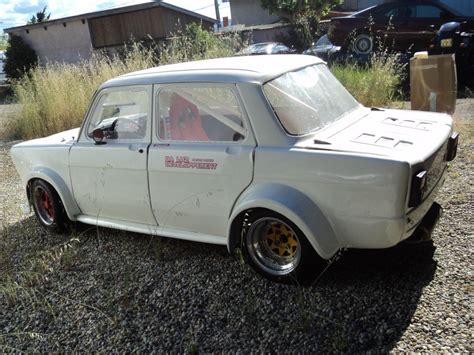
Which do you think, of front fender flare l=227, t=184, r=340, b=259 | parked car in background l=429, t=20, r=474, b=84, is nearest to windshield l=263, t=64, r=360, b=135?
front fender flare l=227, t=184, r=340, b=259

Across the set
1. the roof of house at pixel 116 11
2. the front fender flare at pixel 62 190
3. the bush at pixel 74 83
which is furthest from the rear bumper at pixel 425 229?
the roof of house at pixel 116 11

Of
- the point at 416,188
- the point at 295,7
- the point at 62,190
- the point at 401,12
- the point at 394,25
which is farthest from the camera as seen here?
the point at 295,7

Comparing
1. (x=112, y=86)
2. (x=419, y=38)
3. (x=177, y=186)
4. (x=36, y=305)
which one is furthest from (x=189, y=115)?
(x=419, y=38)

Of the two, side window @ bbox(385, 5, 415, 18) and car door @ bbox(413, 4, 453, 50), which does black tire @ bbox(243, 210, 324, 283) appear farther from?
side window @ bbox(385, 5, 415, 18)

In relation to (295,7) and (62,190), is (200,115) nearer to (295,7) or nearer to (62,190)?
(62,190)

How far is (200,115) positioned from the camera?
346cm

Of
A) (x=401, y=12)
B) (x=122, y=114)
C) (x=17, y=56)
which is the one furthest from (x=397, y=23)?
(x=17, y=56)

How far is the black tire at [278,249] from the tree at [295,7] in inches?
829

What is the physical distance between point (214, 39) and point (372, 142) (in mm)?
8265

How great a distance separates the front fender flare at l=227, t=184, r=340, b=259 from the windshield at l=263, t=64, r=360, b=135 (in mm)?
421

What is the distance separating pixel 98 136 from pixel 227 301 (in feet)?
6.04

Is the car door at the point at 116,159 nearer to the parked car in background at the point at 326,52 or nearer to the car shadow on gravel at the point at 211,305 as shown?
the car shadow on gravel at the point at 211,305

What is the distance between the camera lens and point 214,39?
10.5m

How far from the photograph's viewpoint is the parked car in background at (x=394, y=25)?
37.2ft
